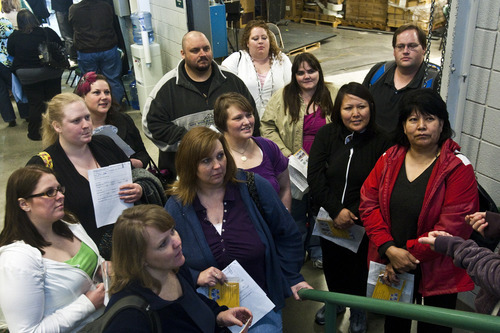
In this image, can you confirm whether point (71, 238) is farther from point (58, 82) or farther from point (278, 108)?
point (58, 82)

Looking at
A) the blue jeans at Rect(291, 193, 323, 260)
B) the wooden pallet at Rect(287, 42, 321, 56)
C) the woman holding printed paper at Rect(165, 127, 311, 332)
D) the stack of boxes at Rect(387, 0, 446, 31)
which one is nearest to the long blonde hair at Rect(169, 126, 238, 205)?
the woman holding printed paper at Rect(165, 127, 311, 332)

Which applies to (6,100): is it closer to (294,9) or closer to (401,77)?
(401,77)

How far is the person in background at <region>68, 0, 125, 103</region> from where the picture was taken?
6.78 metres

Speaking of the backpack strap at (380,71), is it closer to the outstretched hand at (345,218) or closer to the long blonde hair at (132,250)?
the outstretched hand at (345,218)

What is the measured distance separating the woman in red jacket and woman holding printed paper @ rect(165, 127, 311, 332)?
55 centimetres

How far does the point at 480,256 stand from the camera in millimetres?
1967

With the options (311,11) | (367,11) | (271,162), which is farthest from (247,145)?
(311,11)

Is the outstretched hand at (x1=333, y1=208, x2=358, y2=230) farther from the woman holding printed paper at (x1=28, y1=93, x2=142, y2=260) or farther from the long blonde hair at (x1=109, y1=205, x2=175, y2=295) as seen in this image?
the long blonde hair at (x1=109, y1=205, x2=175, y2=295)

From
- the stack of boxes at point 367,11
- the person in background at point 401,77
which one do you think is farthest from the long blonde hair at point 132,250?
the stack of boxes at point 367,11

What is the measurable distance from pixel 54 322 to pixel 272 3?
476 inches

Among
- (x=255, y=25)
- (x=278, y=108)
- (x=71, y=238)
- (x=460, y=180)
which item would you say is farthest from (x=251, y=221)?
(x=255, y=25)

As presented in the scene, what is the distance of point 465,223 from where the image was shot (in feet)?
7.66

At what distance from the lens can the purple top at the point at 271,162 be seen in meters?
2.92

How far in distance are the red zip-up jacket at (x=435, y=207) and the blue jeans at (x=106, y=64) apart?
528cm
